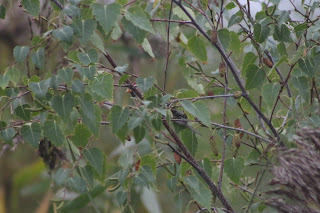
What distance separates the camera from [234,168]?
157cm

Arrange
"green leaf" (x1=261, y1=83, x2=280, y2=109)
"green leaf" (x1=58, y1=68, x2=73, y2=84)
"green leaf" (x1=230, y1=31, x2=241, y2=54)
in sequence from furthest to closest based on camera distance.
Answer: "green leaf" (x1=230, y1=31, x2=241, y2=54), "green leaf" (x1=261, y1=83, x2=280, y2=109), "green leaf" (x1=58, y1=68, x2=73, y2=84)

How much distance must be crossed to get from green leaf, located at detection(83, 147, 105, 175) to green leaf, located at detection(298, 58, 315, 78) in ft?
1.74

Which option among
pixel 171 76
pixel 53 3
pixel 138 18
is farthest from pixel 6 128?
pixel 171 76

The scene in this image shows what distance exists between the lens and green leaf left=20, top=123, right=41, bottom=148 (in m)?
1.42

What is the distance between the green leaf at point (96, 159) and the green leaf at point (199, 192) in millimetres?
254

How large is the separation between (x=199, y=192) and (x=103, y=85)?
0.38m

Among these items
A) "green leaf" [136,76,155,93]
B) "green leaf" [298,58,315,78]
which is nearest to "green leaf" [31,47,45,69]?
"green leaf" [136,76,155,93]

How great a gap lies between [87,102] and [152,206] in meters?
1.71

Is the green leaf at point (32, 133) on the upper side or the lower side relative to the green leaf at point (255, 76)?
lower

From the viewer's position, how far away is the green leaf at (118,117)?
130 centimetres

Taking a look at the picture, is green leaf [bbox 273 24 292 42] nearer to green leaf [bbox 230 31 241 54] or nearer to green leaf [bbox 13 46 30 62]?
green leaf [bbox 230 31 241 54]

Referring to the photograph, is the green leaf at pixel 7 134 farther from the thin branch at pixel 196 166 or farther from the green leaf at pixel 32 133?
the thin branch at pixel 196 166

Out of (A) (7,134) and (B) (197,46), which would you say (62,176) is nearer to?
(A) (7,134)

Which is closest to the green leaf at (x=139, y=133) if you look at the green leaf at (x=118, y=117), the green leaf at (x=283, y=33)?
the green leaf at (x=118, y=117)
